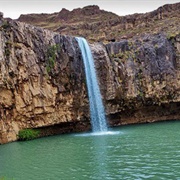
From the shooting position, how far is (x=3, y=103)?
79.4 feet

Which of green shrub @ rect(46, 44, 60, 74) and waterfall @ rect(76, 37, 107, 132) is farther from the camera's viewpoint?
waterfall @ rect(76, 37, 107, 132)

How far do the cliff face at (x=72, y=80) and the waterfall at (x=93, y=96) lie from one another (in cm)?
56

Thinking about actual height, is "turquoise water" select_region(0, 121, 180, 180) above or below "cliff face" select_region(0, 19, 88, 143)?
below

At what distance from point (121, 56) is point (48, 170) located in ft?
68.3

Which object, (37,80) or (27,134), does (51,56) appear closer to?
(37,80)

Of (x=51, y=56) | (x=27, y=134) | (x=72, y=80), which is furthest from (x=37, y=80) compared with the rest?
(x=27, y=134)

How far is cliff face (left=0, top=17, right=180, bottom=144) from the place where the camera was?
2514 cm

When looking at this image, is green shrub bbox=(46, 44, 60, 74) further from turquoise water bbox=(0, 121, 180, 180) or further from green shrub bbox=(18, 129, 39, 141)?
turquoise water bbox=(0, 121, 180, 180)

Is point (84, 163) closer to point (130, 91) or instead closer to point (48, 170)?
point (48, 170)

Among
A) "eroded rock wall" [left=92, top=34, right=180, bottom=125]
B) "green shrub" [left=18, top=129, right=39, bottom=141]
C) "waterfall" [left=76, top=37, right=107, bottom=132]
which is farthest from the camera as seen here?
"eroded rock wall" [left=92, top=34, right=180, bottom=125]

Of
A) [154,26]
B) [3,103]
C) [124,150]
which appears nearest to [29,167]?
[124,150]

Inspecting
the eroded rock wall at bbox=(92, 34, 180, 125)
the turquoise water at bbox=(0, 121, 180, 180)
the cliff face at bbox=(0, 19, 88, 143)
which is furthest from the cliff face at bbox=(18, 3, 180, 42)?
the turquoise water at bbox=(0, 121, 180, 180)

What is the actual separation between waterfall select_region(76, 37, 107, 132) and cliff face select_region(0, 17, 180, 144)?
561 millimetres

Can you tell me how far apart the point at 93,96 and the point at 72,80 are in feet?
8.83
